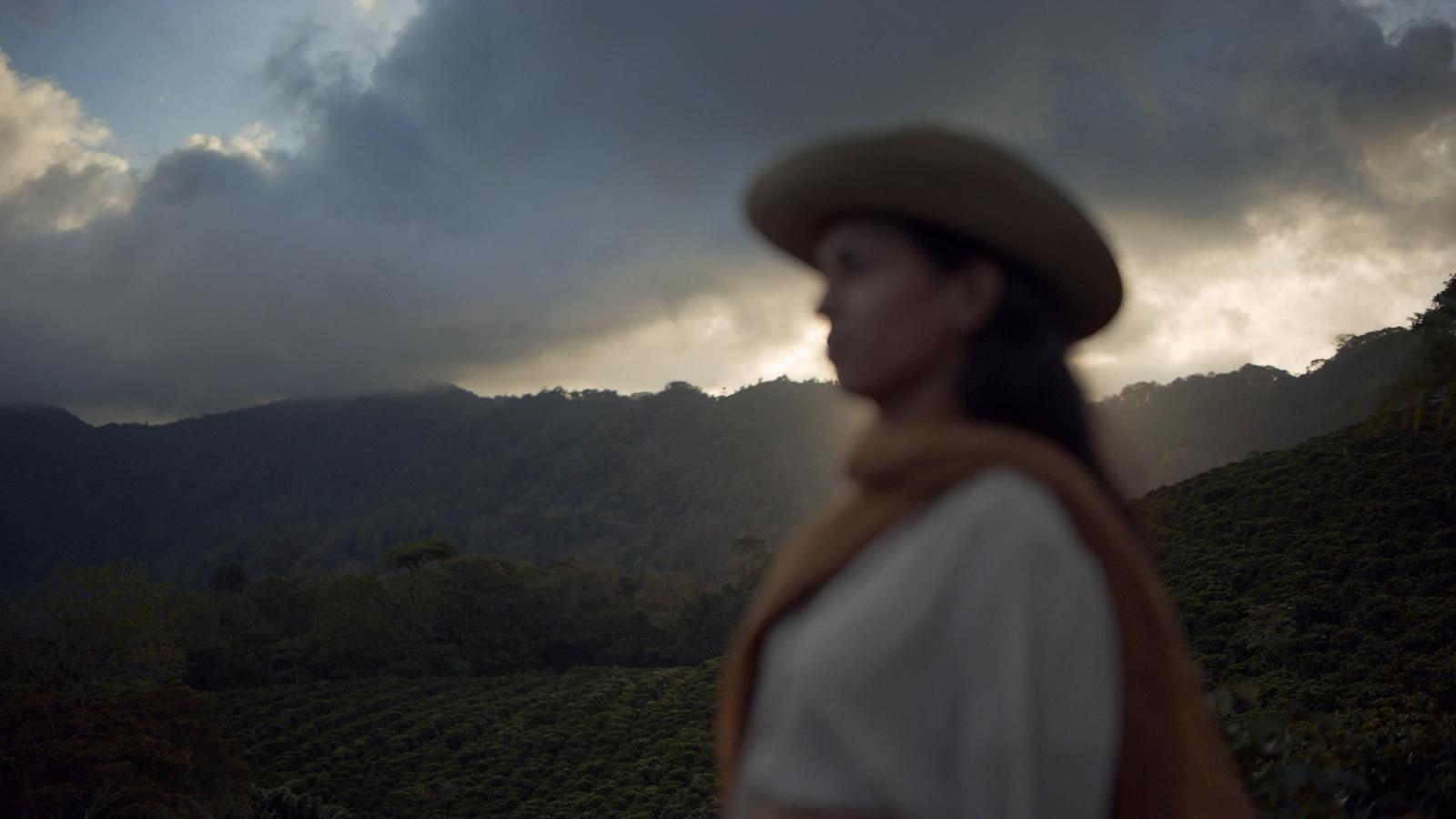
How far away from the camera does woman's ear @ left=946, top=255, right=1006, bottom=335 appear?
894mm

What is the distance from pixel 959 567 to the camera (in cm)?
72

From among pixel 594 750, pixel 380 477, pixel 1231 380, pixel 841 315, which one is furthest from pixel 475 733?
pixel 380 477

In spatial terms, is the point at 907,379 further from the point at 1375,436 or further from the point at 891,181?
the point at 1375,436

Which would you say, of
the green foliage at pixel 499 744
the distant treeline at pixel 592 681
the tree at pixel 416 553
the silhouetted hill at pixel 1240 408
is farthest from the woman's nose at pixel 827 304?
the tree at pixel 416 553

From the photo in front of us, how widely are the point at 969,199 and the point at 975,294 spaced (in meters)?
0.10

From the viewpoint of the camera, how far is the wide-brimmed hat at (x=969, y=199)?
0.88 m

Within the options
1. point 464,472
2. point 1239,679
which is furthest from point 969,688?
point 464,472

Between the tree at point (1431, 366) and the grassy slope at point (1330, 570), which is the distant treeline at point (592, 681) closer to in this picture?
the grassy slope at point (1330, 570)

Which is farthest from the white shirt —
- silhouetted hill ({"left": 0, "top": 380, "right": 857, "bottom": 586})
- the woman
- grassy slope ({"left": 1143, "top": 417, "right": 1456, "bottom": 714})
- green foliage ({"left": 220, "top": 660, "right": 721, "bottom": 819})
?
silhouetted hill ({"left": 0, "top": 380, "right": 857, "bottom": 586})

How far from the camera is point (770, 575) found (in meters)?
0.98

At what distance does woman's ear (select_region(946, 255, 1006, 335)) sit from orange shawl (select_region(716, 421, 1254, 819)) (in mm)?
111

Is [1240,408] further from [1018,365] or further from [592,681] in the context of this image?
[1018,365]

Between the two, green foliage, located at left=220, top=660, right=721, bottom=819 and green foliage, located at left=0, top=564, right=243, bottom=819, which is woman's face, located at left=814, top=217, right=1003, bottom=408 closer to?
green foliage, located at left=220, top=660, right=721, bottom=819

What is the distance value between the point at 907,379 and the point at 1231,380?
Answer: 51734 mm
